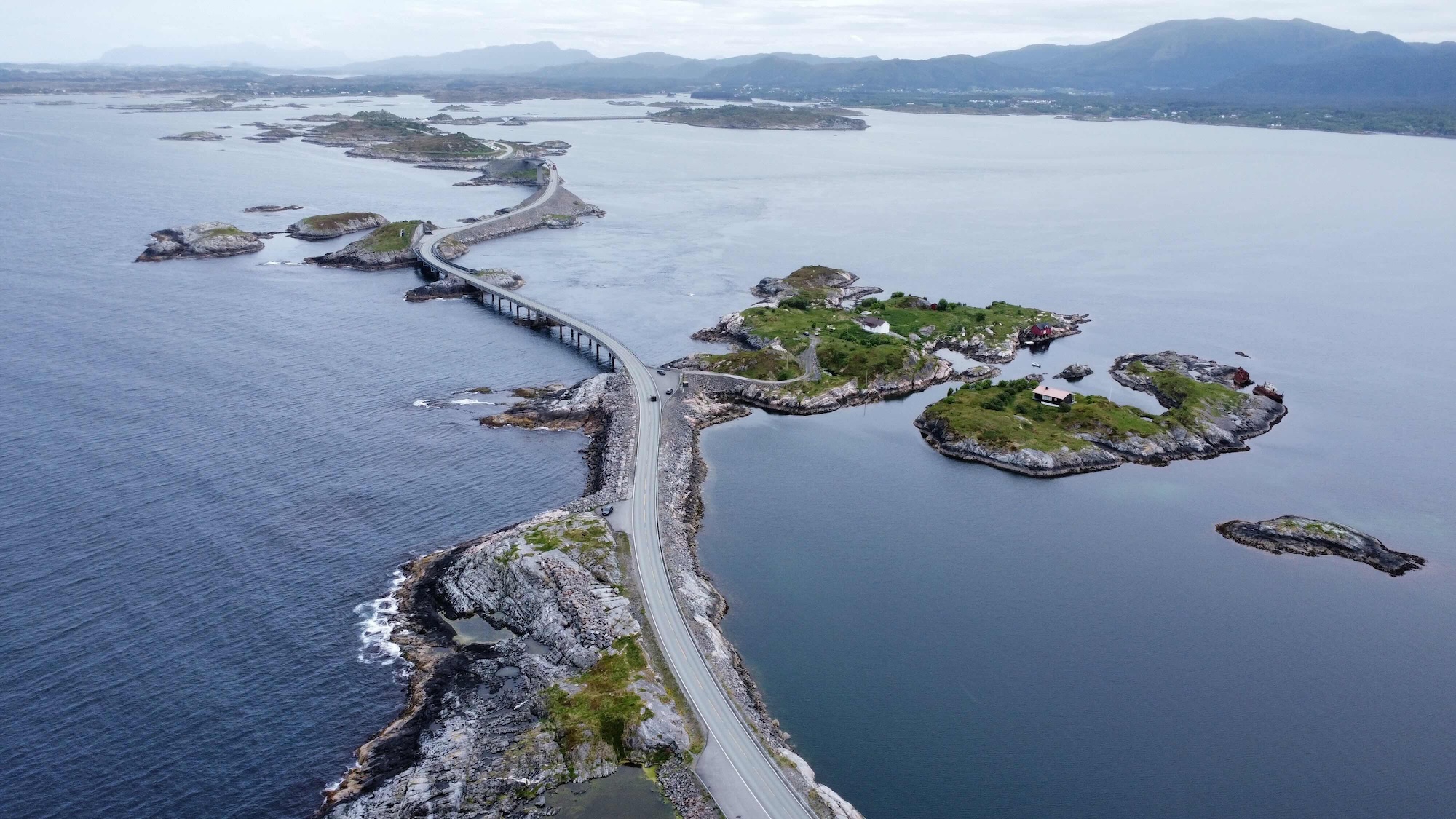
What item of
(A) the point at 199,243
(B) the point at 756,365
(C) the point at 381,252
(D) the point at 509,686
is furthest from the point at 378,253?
(D) the point at 509,686

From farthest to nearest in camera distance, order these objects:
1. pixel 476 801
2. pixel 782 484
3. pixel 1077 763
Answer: pixel 782 484, pixel 1077 763, pixel 476 801

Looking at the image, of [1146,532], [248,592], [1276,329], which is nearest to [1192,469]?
[1146,532]

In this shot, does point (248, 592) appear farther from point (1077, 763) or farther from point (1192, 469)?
point (1192, 469)

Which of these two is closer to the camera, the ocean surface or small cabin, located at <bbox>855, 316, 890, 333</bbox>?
the ocean surface

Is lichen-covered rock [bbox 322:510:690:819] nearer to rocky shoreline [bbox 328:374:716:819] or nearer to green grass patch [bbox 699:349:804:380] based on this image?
rocky shoreline [bbox 328:374:716:819]

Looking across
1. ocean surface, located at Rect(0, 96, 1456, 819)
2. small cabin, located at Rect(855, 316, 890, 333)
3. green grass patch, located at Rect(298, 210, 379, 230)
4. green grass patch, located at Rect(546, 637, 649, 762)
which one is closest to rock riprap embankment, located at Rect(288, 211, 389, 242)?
green grass patch, located at Rect(298, 210, 379, 230)

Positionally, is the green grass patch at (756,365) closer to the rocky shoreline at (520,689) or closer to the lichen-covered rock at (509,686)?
the rocky shoreline at (520,689)

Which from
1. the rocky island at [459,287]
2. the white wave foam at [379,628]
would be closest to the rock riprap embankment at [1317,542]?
the white wave foam at [379,628]
